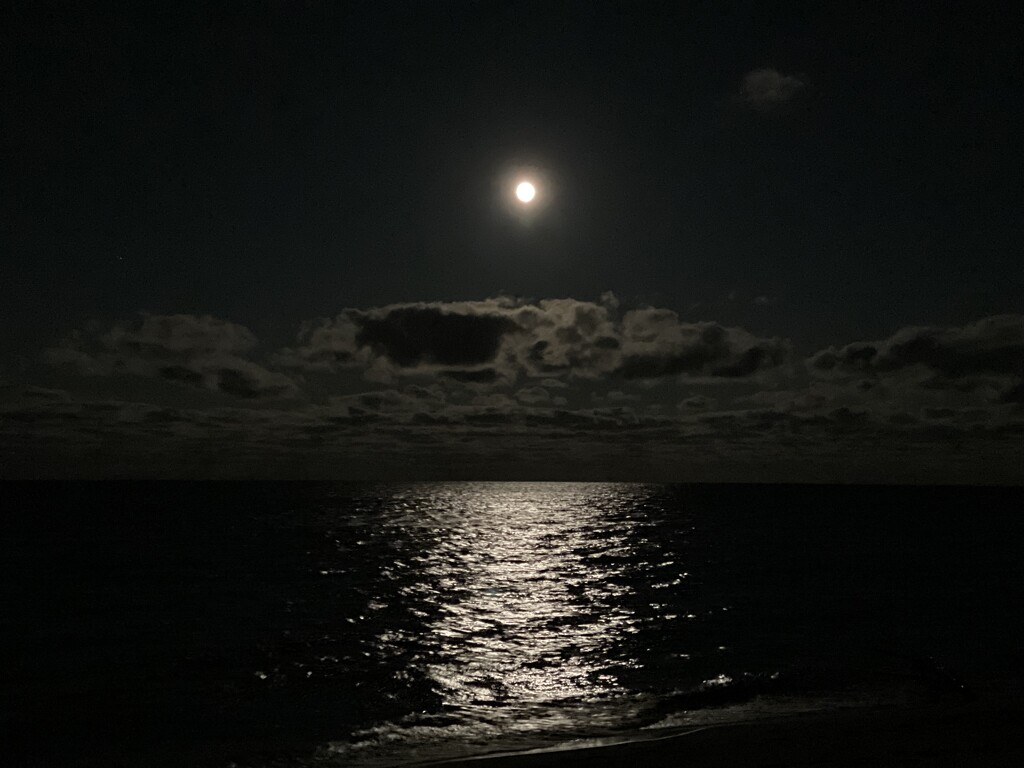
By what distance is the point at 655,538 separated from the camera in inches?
3374

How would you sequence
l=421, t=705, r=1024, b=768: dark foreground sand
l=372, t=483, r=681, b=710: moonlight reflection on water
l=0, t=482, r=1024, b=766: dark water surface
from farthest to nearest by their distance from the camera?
l=372, t=483, r=681, b=710: moonlight reflection on water, l=0, t=482, r=1024, b=766: dark water surface, l=421, t=705, r=1024, b=768: dark foreground sand

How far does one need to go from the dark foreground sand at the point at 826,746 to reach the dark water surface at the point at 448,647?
6.65 feet

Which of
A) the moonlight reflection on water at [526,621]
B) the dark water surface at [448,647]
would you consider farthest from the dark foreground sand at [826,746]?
the moonlight reflection on water at [526,621]

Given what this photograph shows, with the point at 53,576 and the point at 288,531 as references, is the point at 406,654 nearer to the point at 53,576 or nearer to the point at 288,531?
the point at 53,576

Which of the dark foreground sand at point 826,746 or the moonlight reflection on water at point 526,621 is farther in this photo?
the moonlight reflection on water at point 526,621

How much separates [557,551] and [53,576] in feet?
145

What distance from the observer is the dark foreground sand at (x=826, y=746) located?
14.2m

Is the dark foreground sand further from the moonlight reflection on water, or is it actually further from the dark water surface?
the moonlight reflection on water

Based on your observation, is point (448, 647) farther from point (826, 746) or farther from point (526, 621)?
point (826, 746)

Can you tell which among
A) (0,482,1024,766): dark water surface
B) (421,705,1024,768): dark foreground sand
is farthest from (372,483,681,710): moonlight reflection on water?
(421,705,1024,768): dark foreground sand

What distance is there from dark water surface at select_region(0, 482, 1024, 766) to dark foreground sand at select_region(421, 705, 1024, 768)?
203cm

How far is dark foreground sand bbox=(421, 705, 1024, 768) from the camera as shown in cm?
1417

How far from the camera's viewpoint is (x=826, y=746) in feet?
50.0

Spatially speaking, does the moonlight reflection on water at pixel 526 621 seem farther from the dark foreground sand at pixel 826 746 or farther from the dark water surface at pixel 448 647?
the dark foreground sand at pixel 826 746
